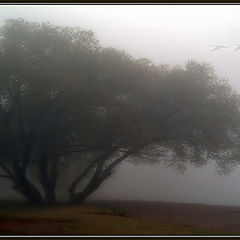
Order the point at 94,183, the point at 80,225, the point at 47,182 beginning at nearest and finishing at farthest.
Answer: the point at 80,225, the point at 47,182, the point at 94,183

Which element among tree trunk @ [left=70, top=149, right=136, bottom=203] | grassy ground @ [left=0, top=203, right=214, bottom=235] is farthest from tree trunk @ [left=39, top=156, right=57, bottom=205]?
grassy ground @ [left=0, top=203, right=214, bottom=235]

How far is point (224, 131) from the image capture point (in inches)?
965

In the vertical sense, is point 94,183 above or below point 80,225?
above

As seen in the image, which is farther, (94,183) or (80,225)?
(94,183)

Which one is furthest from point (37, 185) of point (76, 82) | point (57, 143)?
point (76, 82)

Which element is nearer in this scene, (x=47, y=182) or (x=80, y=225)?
(x=80, y=225)

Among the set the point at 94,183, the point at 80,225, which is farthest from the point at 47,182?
the point at 80,225

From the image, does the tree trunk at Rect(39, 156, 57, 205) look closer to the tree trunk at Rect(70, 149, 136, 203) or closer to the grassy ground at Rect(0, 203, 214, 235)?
the tree trunk at Rect(70, 149, 136, 203)

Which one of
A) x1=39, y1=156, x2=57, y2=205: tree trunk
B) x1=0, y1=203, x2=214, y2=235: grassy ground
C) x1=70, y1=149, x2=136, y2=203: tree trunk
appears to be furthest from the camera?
x1=70, y1=149, x2=136, y2=203: tree trunk

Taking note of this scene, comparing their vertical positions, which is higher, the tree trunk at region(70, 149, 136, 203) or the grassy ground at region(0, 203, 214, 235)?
the tree trunk at region(70, 149, 136, 203)

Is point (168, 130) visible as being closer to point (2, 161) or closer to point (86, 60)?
point (86, 60)

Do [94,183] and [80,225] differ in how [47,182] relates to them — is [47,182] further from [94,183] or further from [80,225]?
[80,225]

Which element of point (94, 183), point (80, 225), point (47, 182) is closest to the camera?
point (80, 225)

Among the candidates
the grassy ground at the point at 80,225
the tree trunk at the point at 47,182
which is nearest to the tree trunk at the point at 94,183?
the tree trunk at the point at 47,182
